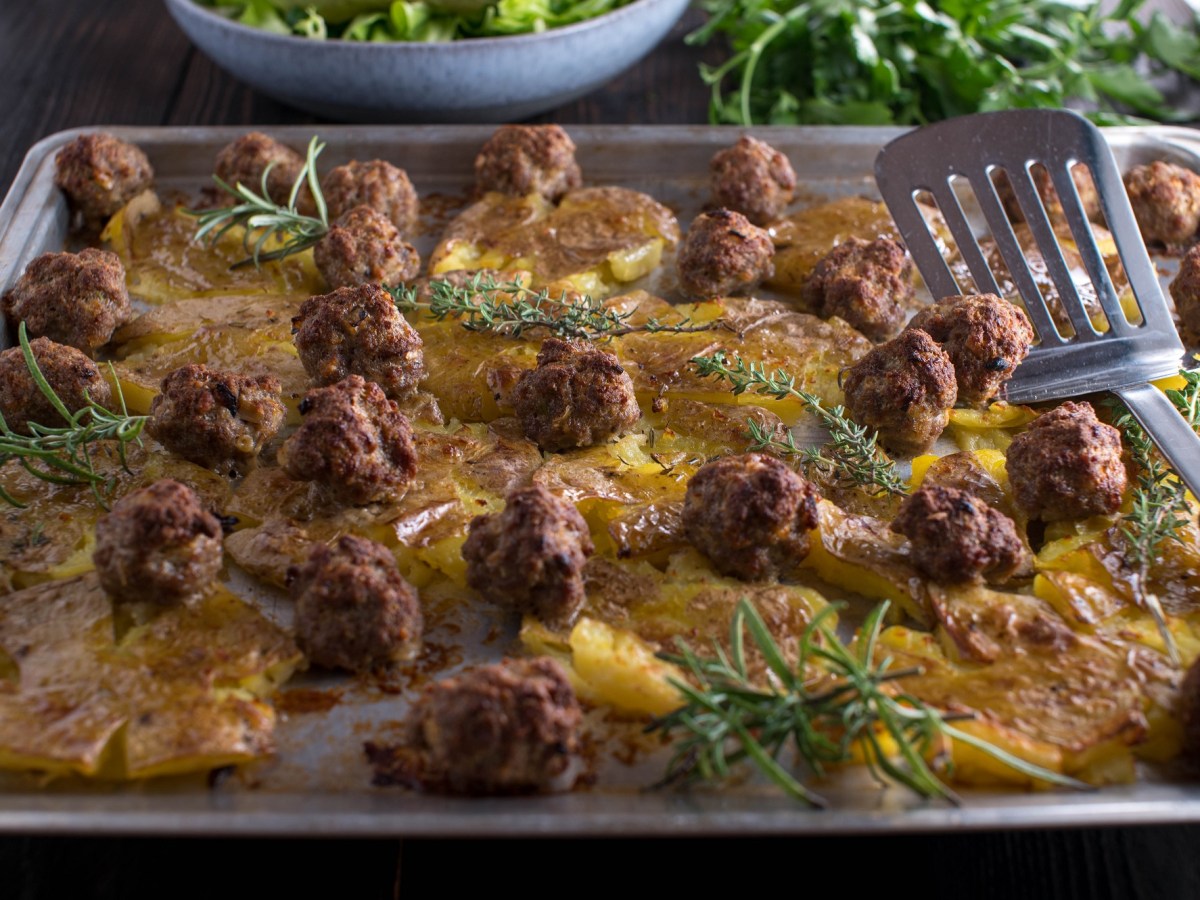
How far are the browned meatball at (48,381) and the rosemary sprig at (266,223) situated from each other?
0.90m

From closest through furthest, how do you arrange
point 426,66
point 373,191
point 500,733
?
point 500,733 → point 373,191 → point 426,66

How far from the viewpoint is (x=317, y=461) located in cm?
339

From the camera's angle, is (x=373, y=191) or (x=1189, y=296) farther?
(x=373, y=191)

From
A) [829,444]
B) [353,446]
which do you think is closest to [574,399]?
[353,446]

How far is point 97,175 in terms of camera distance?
15.5 feet

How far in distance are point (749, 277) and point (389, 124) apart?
2.16m

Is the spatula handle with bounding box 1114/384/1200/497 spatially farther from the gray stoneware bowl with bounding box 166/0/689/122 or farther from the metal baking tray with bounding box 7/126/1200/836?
the gray stoneware bowl with bounding box 166/0/689/122

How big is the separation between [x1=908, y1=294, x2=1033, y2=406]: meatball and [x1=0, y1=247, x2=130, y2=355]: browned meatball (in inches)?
116

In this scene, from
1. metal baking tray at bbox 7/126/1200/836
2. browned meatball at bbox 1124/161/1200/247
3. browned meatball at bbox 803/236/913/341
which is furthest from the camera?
browned meatball at bbox 1124/161/1200/247

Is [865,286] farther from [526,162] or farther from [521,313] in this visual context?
[526,162]

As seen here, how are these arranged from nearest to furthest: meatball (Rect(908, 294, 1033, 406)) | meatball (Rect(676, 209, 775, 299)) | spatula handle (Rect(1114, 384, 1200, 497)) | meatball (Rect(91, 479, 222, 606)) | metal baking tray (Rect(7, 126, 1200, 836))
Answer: metal baking tray (Rect(7, 126, 1200, 836))
meatball (Rect(91, 479, 222, 606))
spatula handle (Rect(1114, 384, 1200, 497))
meatball (Rect(908, 294, 1033, 406))
meatball (Rect(676, 209, 775, 299))

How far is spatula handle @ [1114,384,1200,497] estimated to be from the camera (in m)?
3.53

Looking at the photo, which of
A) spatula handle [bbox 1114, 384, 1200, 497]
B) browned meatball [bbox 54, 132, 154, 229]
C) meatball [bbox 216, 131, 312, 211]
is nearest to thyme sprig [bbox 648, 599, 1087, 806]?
spatula handle [bbox 1114, 384, 1200, 497]

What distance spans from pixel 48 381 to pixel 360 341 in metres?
1.01
